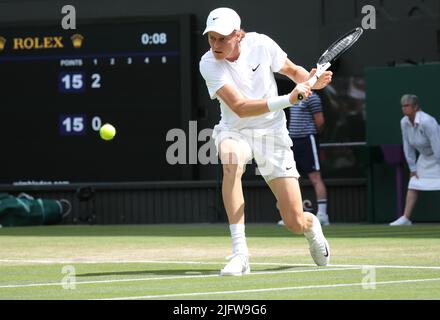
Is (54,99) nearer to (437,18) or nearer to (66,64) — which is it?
(66,64)

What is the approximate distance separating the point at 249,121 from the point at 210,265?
4.84 feet

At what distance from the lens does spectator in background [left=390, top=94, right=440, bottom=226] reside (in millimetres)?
17234

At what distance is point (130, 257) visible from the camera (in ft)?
39.9

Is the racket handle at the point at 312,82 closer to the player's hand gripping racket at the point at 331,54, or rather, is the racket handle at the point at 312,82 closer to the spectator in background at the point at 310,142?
the player's hand gripping racket at the point at 331,54

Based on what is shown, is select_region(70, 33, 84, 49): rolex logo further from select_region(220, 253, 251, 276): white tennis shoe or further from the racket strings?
Result: select_region(220, 253, 251, 276): white tennis shoe

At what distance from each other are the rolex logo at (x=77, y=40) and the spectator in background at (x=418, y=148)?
488 centimetres

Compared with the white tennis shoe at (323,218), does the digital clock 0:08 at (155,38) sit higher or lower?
higher

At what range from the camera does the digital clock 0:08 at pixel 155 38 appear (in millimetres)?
18938

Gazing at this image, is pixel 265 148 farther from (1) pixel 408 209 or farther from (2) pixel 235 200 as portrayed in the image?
(1) pixel 408 209

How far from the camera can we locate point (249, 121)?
32.8ft

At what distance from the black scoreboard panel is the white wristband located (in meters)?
9.24

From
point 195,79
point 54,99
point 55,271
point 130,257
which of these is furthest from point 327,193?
point 55,271

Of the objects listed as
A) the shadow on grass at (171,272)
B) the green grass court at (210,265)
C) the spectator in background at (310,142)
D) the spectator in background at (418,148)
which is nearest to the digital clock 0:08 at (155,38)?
the spectator in background at (310,142)

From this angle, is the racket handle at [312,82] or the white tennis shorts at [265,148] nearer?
the racket handle at [312,82]
